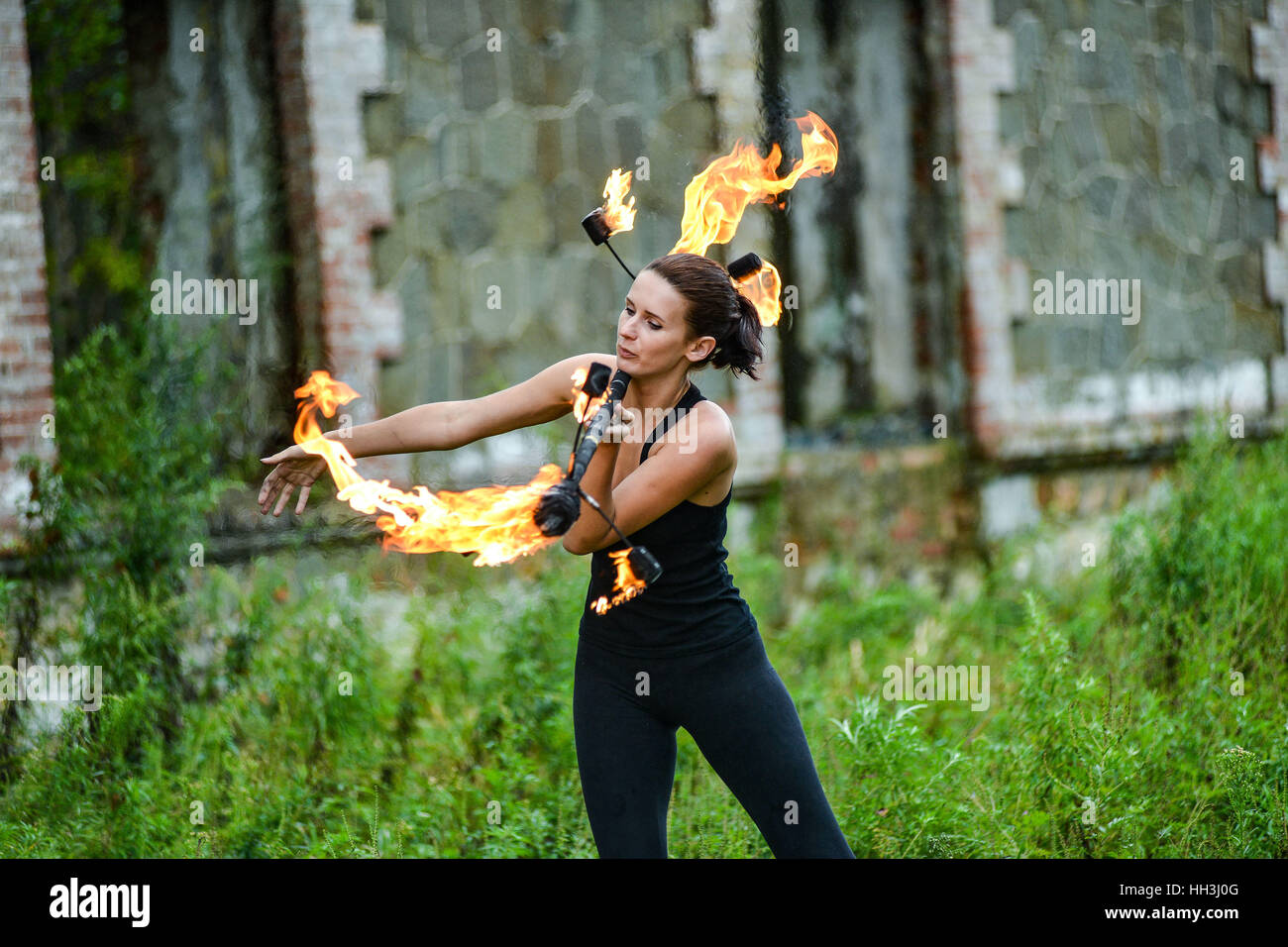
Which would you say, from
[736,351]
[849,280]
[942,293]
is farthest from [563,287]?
[736,351]

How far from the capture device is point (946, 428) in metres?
8.35

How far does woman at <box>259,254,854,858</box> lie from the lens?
3123mm

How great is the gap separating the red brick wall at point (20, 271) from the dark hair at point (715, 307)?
3917mm

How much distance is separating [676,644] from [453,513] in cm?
72

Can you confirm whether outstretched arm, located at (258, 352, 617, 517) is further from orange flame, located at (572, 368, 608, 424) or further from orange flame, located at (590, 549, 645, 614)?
orange flame, located at (590, 549, 645, 614)

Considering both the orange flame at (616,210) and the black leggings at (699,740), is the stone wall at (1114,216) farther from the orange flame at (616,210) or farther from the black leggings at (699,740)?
the black leggings at (699,740)

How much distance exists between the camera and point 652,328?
3.20 meters

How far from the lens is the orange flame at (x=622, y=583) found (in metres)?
3.06

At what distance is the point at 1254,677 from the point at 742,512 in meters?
3.28

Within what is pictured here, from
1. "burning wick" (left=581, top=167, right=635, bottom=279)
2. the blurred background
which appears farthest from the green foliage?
"burning wick" (left=581, top=167, right=635, bottom=279)

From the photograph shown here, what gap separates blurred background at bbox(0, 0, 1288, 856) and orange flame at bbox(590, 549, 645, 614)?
1286mm

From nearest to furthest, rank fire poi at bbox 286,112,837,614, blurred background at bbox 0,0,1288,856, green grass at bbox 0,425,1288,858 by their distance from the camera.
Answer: fire poi at bbox 286,112,837,614
green grass at bbox 0,425,1288,858
blurred background at bbox 0,0,1288,856

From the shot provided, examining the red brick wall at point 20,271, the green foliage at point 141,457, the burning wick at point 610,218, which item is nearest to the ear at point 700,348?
the burning wick at point 610,218
